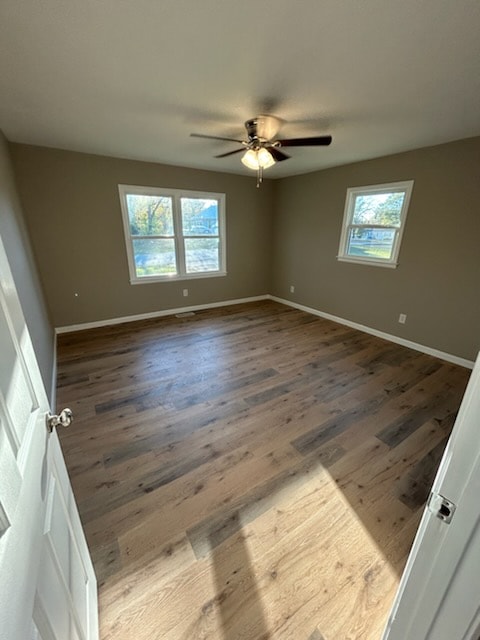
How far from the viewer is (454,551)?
58 centimetres

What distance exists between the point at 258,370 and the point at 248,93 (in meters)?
2.47

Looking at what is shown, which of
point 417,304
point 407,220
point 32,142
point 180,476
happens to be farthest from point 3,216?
point 417,304

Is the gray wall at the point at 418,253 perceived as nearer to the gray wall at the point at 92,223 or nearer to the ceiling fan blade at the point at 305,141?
the gray wall at the point at 92,223

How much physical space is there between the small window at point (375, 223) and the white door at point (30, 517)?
404 cm

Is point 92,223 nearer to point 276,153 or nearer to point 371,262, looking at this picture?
point 276,153

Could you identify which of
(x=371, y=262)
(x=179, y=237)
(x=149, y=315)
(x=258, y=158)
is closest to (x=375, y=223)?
(x=371, y=262)

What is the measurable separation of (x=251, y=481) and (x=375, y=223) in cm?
370

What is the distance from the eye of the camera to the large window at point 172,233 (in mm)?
4141

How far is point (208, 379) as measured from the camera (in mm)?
2830

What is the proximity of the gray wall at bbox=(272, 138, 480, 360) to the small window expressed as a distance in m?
0.10

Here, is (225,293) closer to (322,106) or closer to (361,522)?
(322,106)

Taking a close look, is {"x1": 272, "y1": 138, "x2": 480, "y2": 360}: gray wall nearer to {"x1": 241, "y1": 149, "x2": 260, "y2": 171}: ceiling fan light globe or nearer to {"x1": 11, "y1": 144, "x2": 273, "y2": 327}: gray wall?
{"x1": 11, "y1": 144, "x2": 273, "y2": 327}: gray wall

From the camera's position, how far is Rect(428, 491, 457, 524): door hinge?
1.92 feet

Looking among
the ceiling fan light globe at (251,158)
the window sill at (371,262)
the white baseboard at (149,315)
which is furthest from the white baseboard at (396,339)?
the ceiling fan light globe at (251,158)
